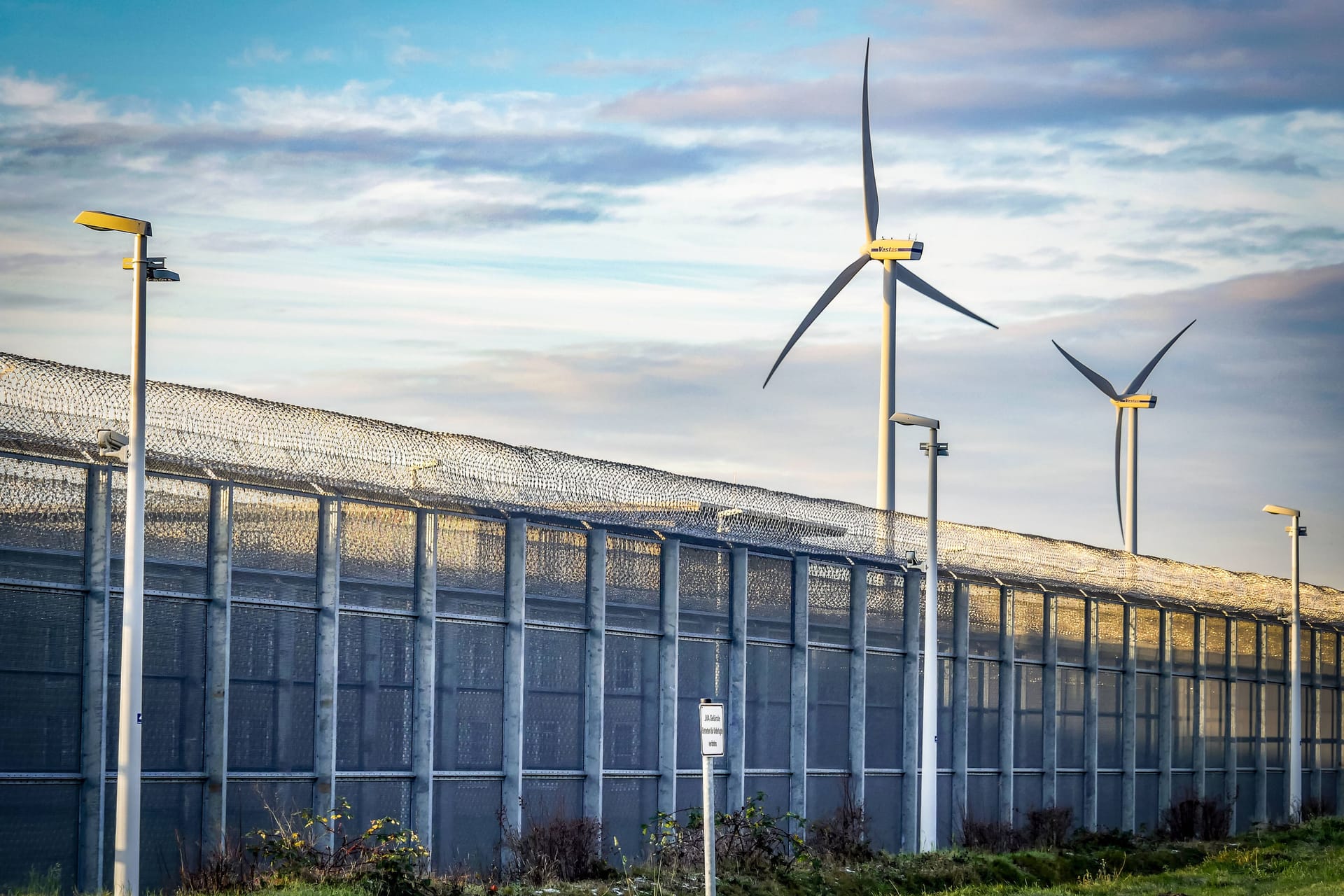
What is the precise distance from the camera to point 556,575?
26.1 metres

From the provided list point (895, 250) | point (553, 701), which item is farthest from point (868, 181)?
point (553, 701)

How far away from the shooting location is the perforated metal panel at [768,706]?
30.2 meters

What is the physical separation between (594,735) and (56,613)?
9.01 meters

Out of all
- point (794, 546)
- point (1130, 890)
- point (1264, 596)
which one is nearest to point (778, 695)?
point (794, 546)

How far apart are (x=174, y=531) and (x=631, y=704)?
29.3ft

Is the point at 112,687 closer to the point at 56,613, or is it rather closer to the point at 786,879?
the point at 56,613

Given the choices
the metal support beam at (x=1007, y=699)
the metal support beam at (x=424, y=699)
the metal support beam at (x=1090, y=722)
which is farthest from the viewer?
the metal support beam at (x=1090, y=722)

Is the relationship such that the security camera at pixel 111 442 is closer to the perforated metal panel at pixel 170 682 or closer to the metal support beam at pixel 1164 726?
the perforated metal panel at pixel 170 682

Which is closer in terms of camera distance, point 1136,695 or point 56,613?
point 56,613

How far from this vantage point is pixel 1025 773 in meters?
38.1

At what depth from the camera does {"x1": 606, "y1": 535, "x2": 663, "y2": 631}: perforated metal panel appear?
89.2 feet

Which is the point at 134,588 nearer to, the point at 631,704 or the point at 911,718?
the point at 631,704

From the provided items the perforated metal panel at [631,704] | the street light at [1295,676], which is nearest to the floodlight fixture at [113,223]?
the perforated metal panel at [631,704]

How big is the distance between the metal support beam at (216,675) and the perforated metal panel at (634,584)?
7.13m
